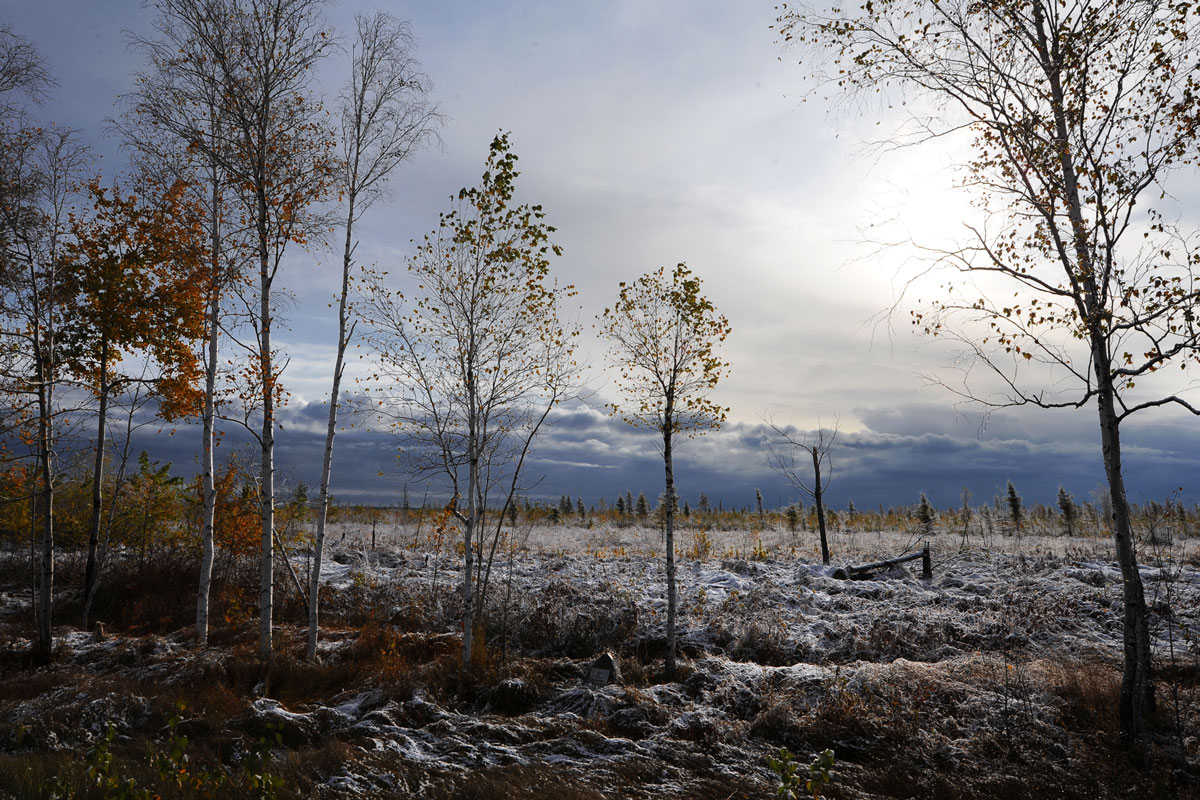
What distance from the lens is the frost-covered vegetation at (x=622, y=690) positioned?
6965 millimetres

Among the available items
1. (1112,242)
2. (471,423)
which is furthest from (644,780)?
(1112,242)

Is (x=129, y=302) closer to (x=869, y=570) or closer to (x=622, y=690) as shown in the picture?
(x=622, y=690)

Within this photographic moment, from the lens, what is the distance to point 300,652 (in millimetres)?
11500

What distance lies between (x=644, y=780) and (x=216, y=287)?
1174 cm

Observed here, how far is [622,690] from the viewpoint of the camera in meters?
9.57

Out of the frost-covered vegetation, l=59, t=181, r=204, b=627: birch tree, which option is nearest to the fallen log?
the frost-covered vegetation

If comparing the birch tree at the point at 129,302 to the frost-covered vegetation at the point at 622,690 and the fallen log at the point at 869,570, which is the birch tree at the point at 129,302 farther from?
the fallen log at the point at 869,570

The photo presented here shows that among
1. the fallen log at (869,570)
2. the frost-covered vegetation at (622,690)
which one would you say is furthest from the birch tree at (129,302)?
the fallen log at (869,570)

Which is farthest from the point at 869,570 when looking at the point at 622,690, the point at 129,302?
the point at 129,302

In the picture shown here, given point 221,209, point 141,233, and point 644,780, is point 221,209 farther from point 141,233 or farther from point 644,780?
point 644,780

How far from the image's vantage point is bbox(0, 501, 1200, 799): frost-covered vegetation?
6965 millimetres

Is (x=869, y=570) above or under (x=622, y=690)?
above

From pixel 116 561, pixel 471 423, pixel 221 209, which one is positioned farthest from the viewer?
pixel 116 561

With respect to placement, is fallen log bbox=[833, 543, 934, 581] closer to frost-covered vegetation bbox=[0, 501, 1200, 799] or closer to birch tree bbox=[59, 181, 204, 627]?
frost-covered vegetation bbox=[0, 501, 1200, 799]
